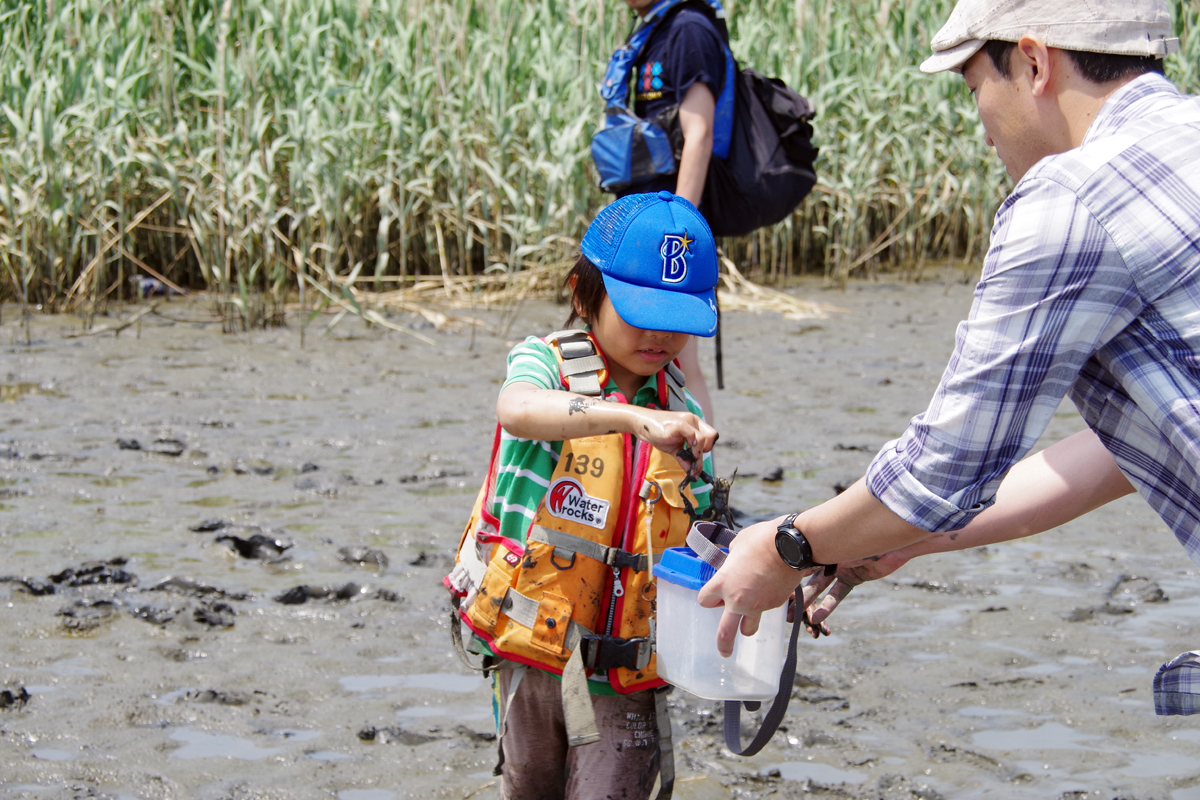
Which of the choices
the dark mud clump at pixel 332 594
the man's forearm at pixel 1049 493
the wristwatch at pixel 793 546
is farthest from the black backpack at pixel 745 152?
the wristwatch at pixel 793 546

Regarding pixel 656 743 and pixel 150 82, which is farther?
pixel 150 82

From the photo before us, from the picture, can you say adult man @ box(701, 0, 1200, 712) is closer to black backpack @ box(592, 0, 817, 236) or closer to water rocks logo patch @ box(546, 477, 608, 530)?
water rocks logo patch @ box(546, 477, 608, 530)

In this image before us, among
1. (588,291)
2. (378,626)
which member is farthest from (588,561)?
(378,626)

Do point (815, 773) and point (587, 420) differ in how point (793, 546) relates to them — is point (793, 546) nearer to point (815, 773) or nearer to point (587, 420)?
point (587, 420)

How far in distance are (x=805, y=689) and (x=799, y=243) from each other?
700 centimetres

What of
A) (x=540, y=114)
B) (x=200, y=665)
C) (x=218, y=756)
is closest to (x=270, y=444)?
(x=200, y=665)

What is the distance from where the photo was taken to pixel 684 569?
183 centimetres

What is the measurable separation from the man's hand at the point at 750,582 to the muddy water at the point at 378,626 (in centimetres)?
100

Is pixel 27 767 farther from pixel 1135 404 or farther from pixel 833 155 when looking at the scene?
pixel 833 155

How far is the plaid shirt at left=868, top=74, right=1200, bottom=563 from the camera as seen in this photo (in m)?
1.35

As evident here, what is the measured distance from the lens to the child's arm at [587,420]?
1.81m

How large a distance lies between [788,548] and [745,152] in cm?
275

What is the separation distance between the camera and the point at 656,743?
2176 millimetres

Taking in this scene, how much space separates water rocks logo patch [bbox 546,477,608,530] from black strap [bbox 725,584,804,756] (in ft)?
1.08
